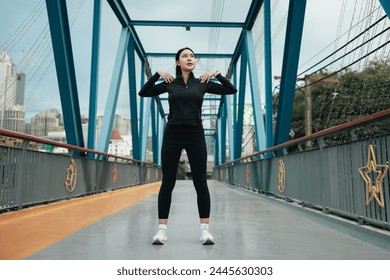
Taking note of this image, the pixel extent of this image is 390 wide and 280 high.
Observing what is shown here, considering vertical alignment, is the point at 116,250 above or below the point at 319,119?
below

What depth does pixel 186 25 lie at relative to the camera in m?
13.8

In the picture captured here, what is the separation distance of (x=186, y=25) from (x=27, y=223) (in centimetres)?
1188

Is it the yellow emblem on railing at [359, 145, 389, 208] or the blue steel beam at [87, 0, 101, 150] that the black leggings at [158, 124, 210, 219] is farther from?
the blue steel beam at [87, 0, 101, 150]

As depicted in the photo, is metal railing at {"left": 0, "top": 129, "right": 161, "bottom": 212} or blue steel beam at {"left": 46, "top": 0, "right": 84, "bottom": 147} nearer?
metal railing at {"left": 0, "top": 129, "right": 161, "bottom": 212}

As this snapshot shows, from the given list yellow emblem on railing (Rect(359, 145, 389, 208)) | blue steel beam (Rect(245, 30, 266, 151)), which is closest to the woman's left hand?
yellow emblem on railing (Rect(359, 145, 389, 208))

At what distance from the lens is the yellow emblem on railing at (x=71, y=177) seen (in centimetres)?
568

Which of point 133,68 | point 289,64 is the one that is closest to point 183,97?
point 289,64

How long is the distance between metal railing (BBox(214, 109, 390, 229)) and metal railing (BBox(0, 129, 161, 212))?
341 cm

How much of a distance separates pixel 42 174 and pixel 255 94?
827 cm

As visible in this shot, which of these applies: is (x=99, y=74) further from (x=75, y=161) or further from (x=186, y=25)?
(x=186, y=25)

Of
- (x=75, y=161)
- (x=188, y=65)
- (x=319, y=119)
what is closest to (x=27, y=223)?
(x=188, y=65)

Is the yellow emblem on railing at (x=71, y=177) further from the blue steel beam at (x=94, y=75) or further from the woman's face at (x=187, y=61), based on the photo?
the woman's face at (x=187, y=61)

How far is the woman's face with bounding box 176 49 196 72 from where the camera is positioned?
99.7 inches
